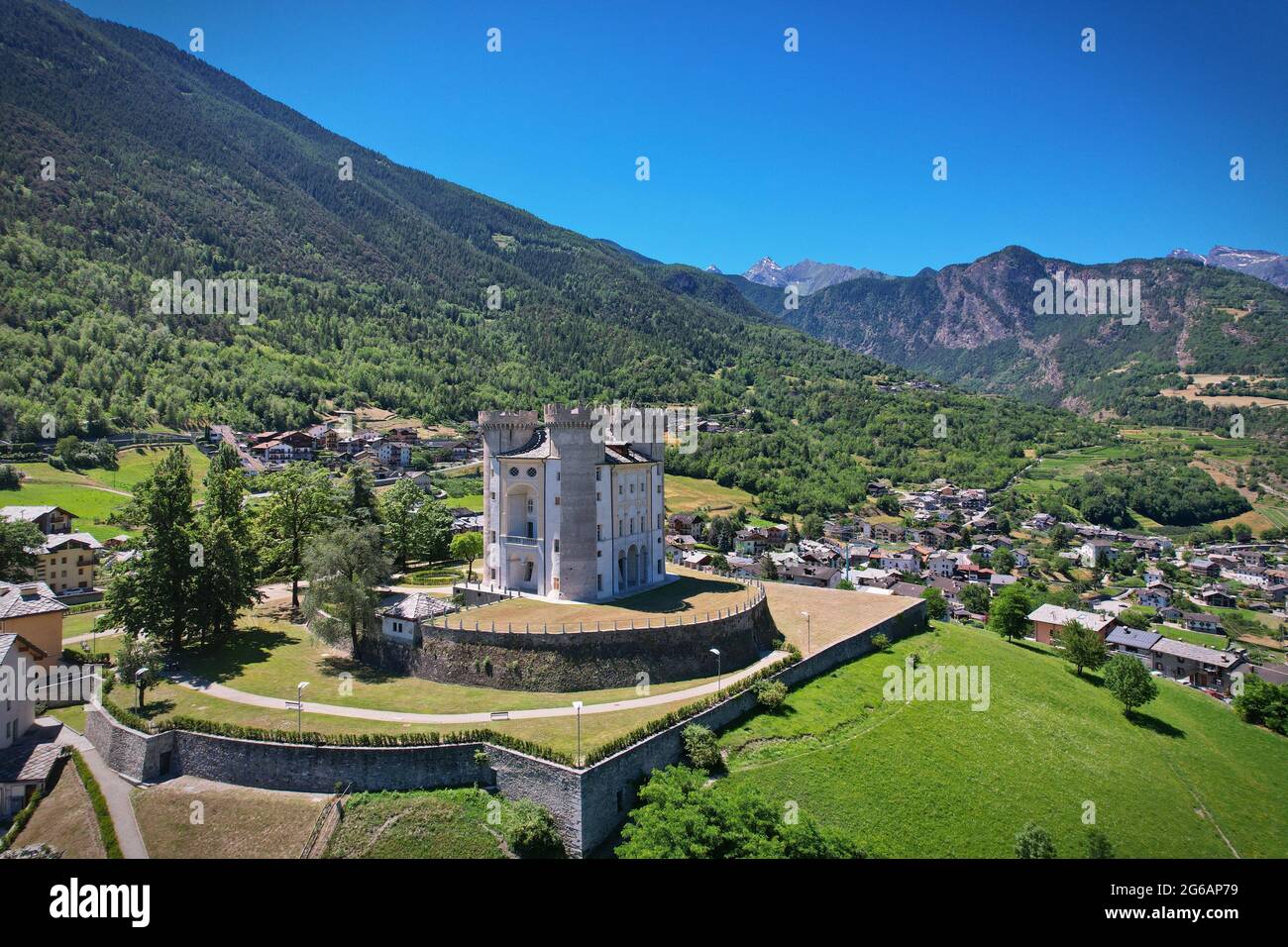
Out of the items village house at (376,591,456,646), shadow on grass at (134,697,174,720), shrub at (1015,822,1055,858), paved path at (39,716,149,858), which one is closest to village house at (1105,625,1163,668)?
shrub at (1015,822,1055,858)

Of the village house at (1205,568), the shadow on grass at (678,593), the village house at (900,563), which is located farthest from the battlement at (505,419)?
the village house at (1205,568)

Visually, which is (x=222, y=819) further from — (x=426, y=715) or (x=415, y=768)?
(x=426, y=715)

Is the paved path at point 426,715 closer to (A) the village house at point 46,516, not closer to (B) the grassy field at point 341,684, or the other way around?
(B) the grassy field at point 341,684

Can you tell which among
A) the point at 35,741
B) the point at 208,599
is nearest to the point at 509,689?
the point at 208,599

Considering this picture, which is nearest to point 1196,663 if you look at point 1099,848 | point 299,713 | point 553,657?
point 1099,848

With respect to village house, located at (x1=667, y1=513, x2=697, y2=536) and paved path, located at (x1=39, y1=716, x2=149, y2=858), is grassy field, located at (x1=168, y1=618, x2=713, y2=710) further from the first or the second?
village house, located at (x1=667, y1=513, x2=697, y2=536)
